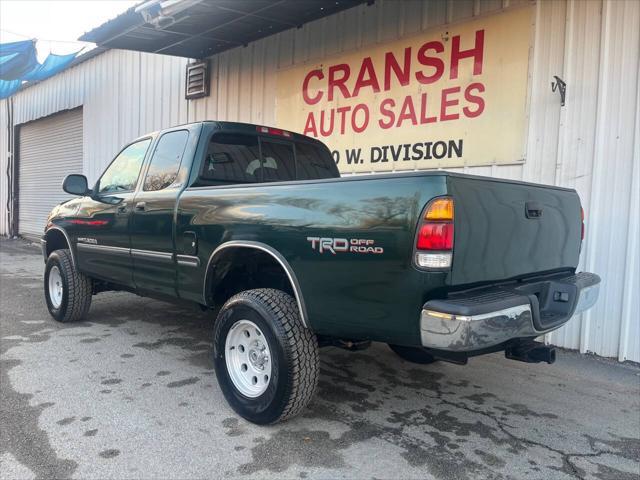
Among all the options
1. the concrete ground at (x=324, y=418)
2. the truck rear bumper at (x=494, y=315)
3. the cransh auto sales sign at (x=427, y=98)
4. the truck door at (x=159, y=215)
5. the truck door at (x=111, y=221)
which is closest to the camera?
the truck rear bumper at (x=494, y=315)

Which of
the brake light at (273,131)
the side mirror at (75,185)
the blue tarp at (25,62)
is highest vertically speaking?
the blue tarp at (25,62)

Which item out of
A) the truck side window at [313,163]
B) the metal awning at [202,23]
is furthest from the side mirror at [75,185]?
the metal awning at [202,23]

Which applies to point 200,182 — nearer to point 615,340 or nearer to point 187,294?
point 187,294

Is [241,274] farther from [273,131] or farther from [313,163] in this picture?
[313,163]

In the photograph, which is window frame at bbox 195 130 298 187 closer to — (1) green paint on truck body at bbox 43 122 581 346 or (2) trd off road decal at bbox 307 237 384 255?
(1) green paint on truck body at bbox 43 122 581 346

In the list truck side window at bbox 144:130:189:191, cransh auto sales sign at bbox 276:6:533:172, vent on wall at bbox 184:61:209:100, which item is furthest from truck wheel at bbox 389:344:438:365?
vent on wall at bbox 184:61:209:100

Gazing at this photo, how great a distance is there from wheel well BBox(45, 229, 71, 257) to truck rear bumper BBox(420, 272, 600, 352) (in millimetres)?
4785

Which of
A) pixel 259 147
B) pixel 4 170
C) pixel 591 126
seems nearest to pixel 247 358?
pixel 259 147

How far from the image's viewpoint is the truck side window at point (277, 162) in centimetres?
452

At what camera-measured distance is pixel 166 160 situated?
172 inches

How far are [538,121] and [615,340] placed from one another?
2.30 metres

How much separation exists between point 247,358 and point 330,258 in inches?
41.6

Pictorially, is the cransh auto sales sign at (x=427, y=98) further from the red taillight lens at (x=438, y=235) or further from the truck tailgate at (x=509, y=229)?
the red taillight lens at (x=438, y=235)

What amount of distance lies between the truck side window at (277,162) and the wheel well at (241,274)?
1.02m
